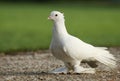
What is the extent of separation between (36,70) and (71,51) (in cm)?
171

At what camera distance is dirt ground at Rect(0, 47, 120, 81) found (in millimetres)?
12203

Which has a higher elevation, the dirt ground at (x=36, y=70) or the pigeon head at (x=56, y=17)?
the pigeon head at (x=56, y=17)

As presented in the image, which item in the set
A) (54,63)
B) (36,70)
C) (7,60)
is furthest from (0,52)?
(36,70)

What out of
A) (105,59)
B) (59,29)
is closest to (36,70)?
(59,29)

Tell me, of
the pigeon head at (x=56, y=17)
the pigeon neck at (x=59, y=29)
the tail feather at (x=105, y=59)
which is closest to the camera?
the pigeon neck at (x=59, y=29)

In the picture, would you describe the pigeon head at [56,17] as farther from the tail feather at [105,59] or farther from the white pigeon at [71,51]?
the tail feather at [105,59]

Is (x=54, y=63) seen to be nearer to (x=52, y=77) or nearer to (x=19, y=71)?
(x=19, y=71)

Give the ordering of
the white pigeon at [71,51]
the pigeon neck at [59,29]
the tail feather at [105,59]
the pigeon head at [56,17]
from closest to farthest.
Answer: the white pigeon at [71,51] < the pigeon neck at [59,29] < the pigeon head at [56,17] < the tail feather at [105,59]

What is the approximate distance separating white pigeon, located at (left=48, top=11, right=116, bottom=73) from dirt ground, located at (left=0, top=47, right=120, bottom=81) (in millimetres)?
219

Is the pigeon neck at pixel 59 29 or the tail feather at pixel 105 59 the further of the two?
the tail feather at pixel 105 59

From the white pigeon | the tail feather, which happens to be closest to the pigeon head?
the white pigeon

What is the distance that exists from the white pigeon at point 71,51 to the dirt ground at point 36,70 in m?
0.22

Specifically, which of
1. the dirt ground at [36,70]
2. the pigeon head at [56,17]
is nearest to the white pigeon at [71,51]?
the pigeon head at [56,17]

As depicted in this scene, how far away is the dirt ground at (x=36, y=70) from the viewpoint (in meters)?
12.2
